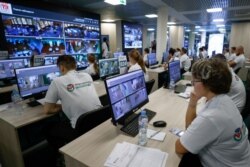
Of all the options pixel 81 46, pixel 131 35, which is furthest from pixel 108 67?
pixel 131 35

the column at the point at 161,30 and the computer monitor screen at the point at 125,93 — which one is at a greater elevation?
the column at the point at 161,30

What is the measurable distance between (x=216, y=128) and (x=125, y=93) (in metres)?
0.70

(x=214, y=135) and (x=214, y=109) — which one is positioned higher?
(x=214, y=109)

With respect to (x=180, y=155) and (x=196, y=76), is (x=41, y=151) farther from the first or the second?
(x=196, y=76)

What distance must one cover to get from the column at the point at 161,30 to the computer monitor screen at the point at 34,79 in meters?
4.87

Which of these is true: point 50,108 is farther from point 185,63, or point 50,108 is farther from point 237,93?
point 185,63

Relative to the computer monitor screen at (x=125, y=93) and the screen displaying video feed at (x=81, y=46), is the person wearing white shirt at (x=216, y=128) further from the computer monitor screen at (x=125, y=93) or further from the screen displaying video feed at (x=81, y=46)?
the screen displaying video feed at (x=81, y=46)

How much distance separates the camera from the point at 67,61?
1.87 metres

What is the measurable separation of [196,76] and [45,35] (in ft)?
16.4

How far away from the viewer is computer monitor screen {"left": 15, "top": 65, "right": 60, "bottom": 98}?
1978 mm

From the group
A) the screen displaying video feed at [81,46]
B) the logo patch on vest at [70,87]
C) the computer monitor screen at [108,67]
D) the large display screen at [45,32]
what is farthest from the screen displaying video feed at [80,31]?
the logo patch on vest at [70,87]

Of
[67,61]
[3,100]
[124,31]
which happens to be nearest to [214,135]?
[67,61]

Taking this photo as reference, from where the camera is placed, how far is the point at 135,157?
1.01 meters

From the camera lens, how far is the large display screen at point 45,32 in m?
4.34
